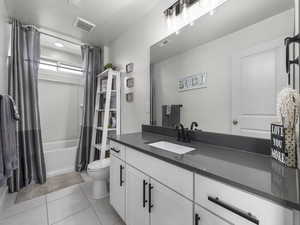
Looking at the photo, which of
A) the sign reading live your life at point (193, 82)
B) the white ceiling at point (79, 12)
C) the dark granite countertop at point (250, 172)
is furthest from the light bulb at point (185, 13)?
the dark granite countertop at point (250, 172)

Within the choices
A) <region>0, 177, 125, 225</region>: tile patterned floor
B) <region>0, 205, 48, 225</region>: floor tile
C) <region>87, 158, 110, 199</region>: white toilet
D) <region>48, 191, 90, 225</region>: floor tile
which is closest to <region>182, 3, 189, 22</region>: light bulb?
<region>87, 158, 110, 199</region>: white toilet

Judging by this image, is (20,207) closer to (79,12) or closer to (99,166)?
(99,166)

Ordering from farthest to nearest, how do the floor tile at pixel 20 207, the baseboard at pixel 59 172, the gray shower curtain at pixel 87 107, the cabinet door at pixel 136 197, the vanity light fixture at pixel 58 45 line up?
the vanity light fixture at pixel 58 45 → the gray shower curtain at pixel 87 107 → the baseboard at pixel 59 172 → the floor tile at pixel 20 207 → the cabinet door at pixel 136 197

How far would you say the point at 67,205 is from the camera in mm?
1649

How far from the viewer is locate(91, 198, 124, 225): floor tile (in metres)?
1.42

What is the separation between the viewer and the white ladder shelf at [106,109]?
7.58 ft

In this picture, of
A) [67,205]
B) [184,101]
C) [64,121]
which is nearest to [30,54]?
[64,121]

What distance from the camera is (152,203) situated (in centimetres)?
98

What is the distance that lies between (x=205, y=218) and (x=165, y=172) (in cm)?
29

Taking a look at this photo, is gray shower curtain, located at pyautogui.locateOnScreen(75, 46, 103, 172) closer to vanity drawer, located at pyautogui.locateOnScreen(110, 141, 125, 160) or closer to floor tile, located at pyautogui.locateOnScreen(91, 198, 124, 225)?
floor tile, located at pyautogui.locateOnScreen(91, 198, 124, 225)

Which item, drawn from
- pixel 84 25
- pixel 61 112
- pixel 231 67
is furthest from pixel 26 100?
pixel 231 67

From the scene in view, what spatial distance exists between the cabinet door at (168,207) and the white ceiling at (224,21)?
4.11ft

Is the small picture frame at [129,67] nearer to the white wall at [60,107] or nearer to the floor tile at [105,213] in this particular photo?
the white wall at [60,107]

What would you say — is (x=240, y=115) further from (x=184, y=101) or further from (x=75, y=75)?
(x=75, y=75)
